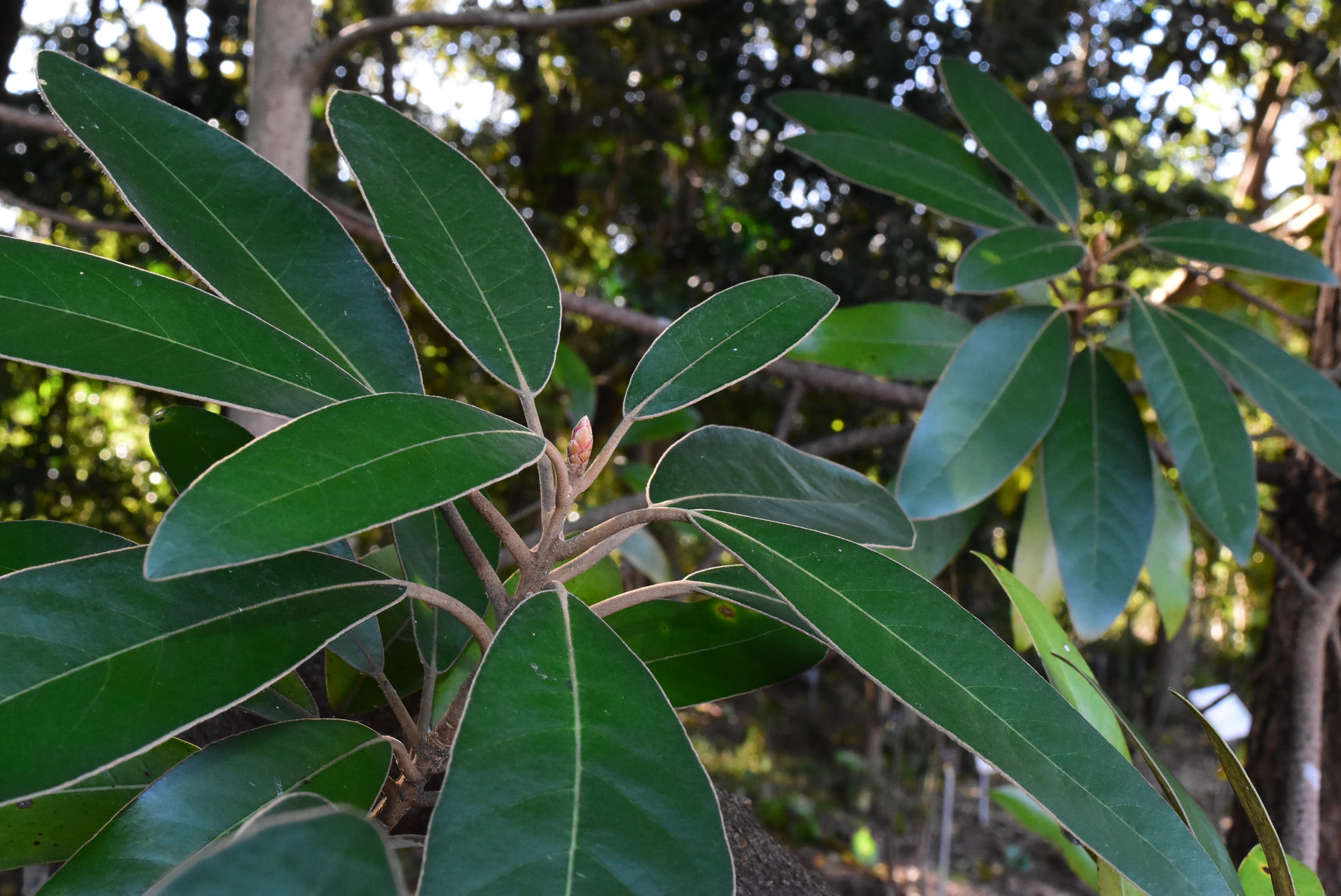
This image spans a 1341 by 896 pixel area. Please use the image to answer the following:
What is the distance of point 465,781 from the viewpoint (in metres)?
0.31

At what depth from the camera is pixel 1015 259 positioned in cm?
96

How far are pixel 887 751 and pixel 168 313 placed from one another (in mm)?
4271

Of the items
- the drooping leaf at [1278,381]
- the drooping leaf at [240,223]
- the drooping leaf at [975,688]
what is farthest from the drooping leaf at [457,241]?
the drooping leaf at [1278,381]

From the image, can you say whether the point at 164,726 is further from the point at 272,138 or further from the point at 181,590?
the point at 272,138

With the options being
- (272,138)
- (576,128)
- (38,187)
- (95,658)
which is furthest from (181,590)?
(576,128)

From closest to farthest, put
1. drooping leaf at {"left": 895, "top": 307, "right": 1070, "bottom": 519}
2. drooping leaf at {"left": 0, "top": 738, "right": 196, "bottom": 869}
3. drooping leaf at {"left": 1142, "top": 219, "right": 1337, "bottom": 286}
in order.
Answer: drooping leaf at {"left": 0, "top": 738, "right": 196, "bottom": 869}, drooping leaf at {"left": 895, "top": 307, "right": 1070, "bottom": 519}, drooping leaf at {"left": 1142, "top": 219, "right": 1337, "bottom": 286}

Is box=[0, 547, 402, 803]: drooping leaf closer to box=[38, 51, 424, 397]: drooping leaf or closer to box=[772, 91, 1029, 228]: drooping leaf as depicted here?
box=[38, 51, 424, 397]: drooping leaf

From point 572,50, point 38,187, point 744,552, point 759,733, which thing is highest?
point 572,50

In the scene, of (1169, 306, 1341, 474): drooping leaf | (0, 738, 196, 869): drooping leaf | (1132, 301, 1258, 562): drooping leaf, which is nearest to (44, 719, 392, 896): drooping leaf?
(0, 738, 196, 869): drooping leaf

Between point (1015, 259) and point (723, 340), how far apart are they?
0.59m

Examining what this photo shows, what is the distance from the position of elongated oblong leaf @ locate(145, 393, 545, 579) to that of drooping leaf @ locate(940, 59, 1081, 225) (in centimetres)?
96

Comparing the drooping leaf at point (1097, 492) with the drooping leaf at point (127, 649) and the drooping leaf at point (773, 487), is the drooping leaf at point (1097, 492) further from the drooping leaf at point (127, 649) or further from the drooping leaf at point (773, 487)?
the drooping leaf at point (127, 649)

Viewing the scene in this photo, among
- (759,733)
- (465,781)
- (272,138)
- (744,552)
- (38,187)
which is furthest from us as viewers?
(759,733)

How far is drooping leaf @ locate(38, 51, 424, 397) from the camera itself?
0.46 m
